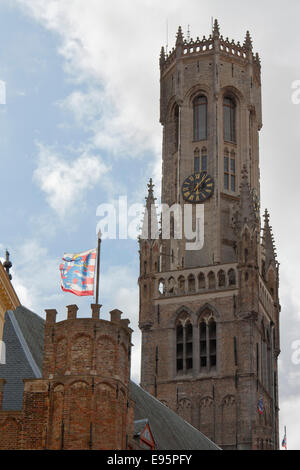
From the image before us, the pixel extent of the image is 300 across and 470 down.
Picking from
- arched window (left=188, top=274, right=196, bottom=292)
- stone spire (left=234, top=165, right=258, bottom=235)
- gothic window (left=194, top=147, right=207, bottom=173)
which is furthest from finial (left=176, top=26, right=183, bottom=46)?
arched window (left=188, top=274, right=196, bottom=292)

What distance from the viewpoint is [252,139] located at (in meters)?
89.6

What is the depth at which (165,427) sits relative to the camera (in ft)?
189

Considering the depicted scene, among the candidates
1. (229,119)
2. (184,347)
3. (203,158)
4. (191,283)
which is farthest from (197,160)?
(184,347)

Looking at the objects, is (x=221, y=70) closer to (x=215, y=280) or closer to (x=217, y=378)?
(x=215, y=280)

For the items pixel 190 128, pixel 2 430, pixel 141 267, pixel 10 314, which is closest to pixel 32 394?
pixel 2 430

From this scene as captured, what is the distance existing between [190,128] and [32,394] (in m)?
51.8

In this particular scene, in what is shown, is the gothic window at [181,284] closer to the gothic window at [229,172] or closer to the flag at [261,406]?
the gothic window at [229,172]

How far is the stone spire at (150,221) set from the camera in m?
82.9

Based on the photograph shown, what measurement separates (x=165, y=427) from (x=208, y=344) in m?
20.0

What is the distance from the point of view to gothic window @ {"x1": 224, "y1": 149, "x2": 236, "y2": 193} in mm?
86250

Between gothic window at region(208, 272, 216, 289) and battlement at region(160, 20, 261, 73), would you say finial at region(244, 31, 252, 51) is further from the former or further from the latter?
gothic window at region(208, 272, 216, 289)

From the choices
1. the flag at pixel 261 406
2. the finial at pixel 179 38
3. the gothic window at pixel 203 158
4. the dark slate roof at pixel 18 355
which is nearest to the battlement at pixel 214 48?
the finial at pixel 179 38

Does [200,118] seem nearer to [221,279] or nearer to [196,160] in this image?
[196,160]

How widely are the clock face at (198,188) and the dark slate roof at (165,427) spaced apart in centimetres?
2468
